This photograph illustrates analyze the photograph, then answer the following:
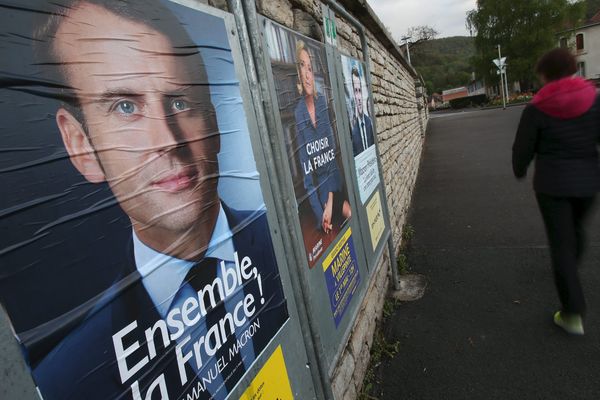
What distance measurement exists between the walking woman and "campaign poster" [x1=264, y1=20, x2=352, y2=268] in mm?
1412

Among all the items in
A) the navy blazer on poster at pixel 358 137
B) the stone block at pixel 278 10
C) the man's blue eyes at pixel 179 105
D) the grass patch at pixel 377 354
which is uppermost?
the stone block at pixel 278 10

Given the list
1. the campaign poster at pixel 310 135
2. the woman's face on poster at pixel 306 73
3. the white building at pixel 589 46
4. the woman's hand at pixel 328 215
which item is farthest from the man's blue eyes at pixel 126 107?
the white building at pixel 589 46

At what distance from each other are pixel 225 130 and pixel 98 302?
71cm

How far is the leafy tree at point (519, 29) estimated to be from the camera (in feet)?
126

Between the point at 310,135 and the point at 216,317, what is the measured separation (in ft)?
4.00

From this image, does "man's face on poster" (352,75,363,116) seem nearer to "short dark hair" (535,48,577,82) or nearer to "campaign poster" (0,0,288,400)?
"short dark hair" (535,48,577,82)

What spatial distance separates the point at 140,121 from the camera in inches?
39.8

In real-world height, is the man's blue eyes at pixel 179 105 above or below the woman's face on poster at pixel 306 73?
below

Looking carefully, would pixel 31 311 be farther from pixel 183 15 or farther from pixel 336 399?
pixel 336 399

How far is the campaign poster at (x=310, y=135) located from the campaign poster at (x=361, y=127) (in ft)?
1.42

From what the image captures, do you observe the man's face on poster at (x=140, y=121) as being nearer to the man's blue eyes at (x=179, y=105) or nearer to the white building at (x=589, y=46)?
the man's blue eyes at (x=179, y=105)

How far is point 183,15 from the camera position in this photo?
1189 mm

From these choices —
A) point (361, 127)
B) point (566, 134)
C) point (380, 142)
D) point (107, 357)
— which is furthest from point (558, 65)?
point (107, 357)

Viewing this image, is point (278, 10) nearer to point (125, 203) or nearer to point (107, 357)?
point (125, 203)
